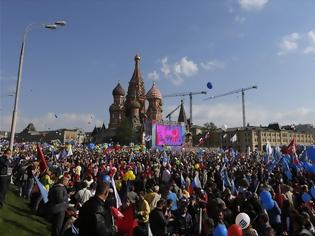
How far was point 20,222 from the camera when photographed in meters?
10.2

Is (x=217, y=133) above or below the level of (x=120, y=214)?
above

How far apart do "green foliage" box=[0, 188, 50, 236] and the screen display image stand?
155 feet

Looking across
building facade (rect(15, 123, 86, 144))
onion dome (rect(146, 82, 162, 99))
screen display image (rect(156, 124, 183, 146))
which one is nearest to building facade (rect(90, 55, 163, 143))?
onion dome (rect(146, 82, 162, 99))

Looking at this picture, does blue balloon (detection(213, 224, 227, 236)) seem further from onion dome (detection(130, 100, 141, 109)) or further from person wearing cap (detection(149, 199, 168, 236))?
onion dome (detection(130, 100, 141, 109))

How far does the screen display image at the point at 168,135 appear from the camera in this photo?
6009cm

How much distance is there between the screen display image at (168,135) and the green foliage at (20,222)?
155ft

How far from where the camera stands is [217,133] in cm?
13575

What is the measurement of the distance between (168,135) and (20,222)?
51326mm

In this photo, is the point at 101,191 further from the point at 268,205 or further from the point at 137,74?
the point at 137,74

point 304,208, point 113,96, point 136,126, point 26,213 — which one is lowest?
point 26,213

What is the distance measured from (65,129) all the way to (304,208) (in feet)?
586

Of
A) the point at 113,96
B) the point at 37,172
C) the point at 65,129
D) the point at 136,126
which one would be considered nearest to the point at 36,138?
the point at 65,129

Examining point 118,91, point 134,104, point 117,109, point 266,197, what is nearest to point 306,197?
point 266,197

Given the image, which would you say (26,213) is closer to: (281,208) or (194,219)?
(194,219)
